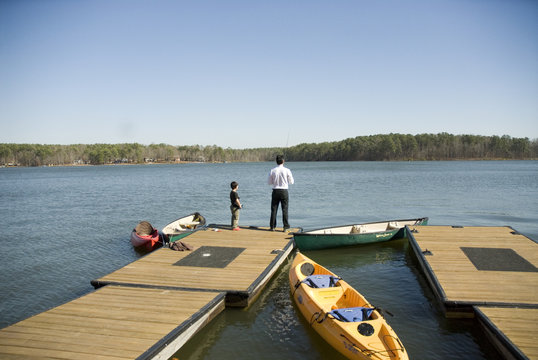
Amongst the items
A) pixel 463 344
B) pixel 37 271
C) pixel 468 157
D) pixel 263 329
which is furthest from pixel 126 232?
A: pixel 468 157

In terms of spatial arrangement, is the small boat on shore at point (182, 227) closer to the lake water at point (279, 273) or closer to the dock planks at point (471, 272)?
the lake water at point (279, 273)

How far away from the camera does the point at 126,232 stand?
62.3 ft

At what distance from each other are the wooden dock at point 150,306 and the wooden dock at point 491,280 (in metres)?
4.51

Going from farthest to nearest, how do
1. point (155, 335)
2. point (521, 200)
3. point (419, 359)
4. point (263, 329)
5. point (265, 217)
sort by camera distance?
point (521, 200)
point (265, 217)
point (263, 329)
point (419, 359)
point (155, 335)

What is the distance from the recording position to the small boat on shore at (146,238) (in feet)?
47.3

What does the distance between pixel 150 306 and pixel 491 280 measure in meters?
8.04

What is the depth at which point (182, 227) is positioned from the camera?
52.7 feet

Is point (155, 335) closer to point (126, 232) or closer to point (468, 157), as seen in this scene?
point (126, 232)

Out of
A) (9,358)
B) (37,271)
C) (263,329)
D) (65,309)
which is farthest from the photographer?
(37,271)

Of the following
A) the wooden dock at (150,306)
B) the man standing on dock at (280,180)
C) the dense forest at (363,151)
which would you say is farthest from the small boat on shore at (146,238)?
the dense forest at (363,151)

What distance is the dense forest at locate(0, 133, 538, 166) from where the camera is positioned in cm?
14050

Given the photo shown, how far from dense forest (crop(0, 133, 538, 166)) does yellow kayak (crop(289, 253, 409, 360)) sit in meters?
148

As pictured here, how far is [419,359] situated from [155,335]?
16.2ft

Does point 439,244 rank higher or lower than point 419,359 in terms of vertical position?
higher
